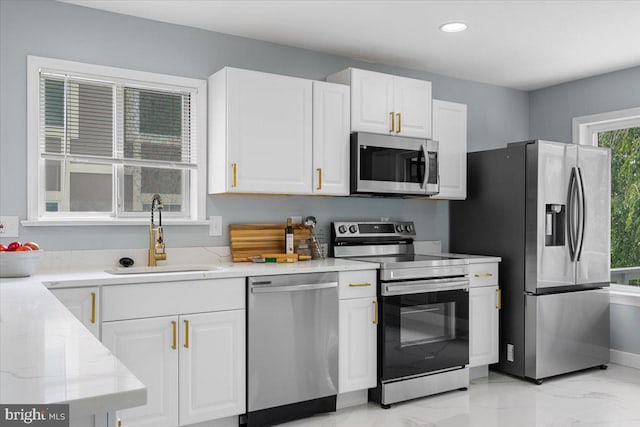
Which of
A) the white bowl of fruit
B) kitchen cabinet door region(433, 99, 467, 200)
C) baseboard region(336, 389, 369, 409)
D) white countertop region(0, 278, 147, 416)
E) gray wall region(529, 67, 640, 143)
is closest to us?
white countertop region(0, 278, 147, 416)

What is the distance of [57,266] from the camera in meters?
3.05

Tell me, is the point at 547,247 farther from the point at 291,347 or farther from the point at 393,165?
the point at 291,347

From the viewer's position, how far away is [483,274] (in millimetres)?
4031

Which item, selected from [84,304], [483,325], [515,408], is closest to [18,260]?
[84,304]

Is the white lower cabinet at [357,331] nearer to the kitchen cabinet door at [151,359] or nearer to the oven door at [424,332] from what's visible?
the oven door at [424,332]

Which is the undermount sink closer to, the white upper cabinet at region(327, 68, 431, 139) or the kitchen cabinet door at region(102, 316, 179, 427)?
the kitchen cabinet door at region(102, 316, 179, 427)

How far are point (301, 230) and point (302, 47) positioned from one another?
129 centimetres

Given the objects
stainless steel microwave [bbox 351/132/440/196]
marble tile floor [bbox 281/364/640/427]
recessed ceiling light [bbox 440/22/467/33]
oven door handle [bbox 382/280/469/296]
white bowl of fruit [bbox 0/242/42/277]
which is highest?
recessed ceiling light [bbox 440/22/467/33]

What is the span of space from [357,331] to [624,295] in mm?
2460

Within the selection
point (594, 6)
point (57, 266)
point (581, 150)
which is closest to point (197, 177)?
point (57, 266)

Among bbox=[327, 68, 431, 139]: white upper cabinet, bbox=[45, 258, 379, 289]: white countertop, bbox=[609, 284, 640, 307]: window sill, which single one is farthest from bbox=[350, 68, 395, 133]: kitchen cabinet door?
bbox=[609, 284, 640, 307]: window sill

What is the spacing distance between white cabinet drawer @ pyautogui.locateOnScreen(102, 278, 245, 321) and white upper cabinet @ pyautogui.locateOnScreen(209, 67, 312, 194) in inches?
25.5

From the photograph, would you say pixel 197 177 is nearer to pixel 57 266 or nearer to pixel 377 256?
pixel 57 266

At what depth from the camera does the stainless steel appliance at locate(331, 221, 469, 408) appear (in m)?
3.45
